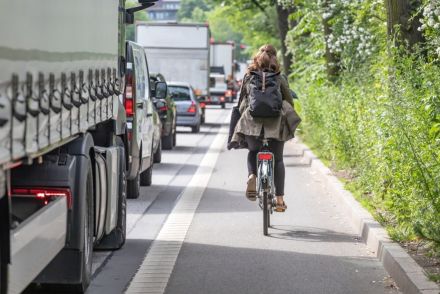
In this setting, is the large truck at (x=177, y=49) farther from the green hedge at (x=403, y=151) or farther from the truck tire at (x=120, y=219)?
the truck tire at (x=120, y=219)

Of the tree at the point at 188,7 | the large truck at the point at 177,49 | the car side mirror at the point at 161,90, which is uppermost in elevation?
the car side mirror at the point at 161,90

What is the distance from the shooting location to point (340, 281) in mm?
8773

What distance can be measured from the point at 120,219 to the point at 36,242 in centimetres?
405

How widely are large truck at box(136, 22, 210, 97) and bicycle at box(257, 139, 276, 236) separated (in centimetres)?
2623

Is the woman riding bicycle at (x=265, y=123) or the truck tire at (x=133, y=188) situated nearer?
the woman riding bicycle at (x=265, y=123)

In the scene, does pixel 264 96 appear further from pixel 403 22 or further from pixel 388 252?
pixel 403 22

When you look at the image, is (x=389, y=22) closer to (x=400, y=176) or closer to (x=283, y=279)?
(x=400, y=176)

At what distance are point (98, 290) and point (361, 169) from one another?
20.7 ft

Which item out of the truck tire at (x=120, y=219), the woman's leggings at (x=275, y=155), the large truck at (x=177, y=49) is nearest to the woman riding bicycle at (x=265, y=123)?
the woman's leggings at (x=275, y=155)

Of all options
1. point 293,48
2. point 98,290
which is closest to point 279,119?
point 98,290

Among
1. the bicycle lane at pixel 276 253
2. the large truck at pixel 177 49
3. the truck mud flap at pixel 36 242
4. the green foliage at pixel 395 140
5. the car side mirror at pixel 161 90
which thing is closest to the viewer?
the truck mud flap at pixel 36 242

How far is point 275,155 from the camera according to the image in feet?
37.8

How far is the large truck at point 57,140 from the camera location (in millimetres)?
5305

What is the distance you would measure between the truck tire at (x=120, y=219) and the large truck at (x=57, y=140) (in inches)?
0.7
